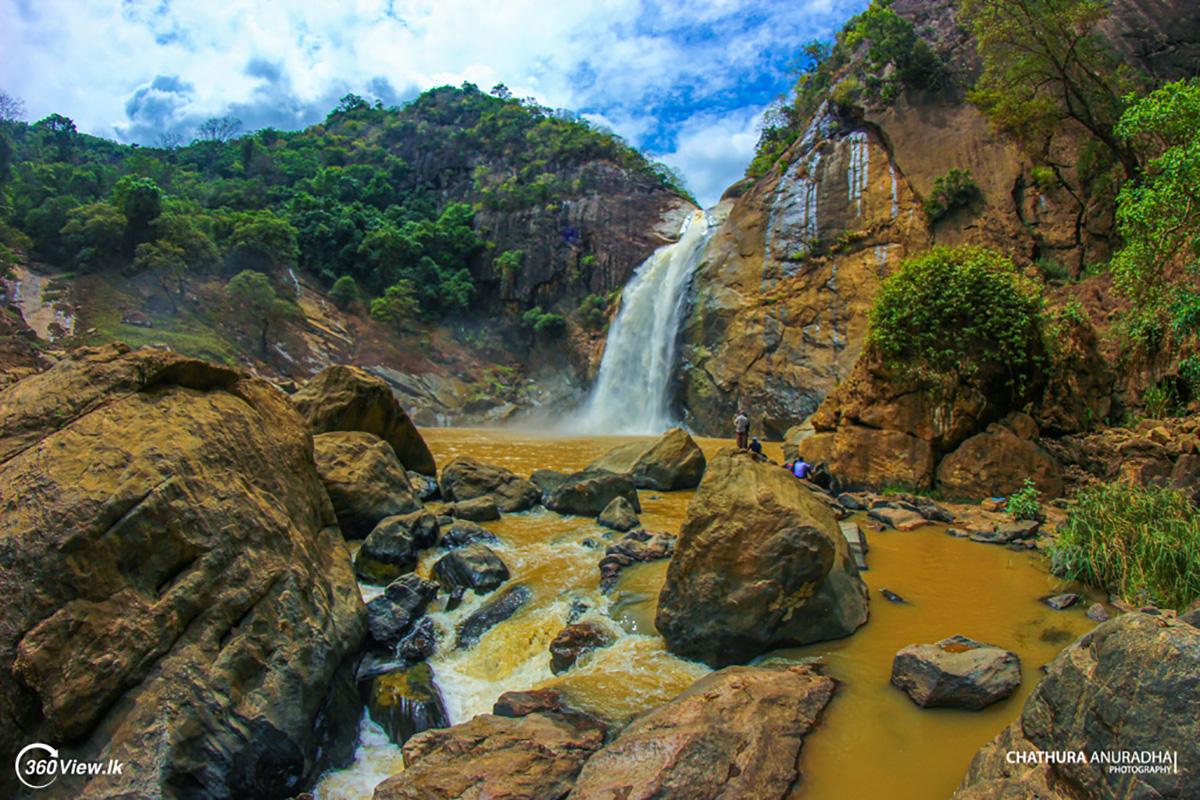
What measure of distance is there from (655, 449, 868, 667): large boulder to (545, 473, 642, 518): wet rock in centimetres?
417

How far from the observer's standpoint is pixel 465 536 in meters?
7.77

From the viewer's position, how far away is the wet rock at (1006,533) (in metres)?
7.17

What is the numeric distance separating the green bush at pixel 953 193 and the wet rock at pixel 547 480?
684 inches

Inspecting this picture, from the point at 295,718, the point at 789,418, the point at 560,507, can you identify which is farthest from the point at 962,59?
the point at 295,718

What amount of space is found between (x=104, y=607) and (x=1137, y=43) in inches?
1118

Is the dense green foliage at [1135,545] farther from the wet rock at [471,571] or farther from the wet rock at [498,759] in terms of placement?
the wet rock at [471,571]

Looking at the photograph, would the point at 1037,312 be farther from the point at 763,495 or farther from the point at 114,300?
the point at 114,300

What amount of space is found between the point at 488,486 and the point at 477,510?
1.33 m

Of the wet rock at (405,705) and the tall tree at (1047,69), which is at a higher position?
the tall tree at (1047,69)

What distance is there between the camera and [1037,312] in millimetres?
10695

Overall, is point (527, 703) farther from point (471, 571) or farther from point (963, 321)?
point (963, 321)

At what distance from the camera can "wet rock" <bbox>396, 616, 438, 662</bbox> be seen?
5.02 meters

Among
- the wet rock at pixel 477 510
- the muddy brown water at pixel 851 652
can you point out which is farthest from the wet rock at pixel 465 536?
the wet rock at pixel 477 510

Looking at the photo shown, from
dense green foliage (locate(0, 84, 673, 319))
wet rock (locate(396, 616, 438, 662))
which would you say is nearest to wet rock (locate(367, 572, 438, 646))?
wet rock (locate(396, 616, 438, 662))
